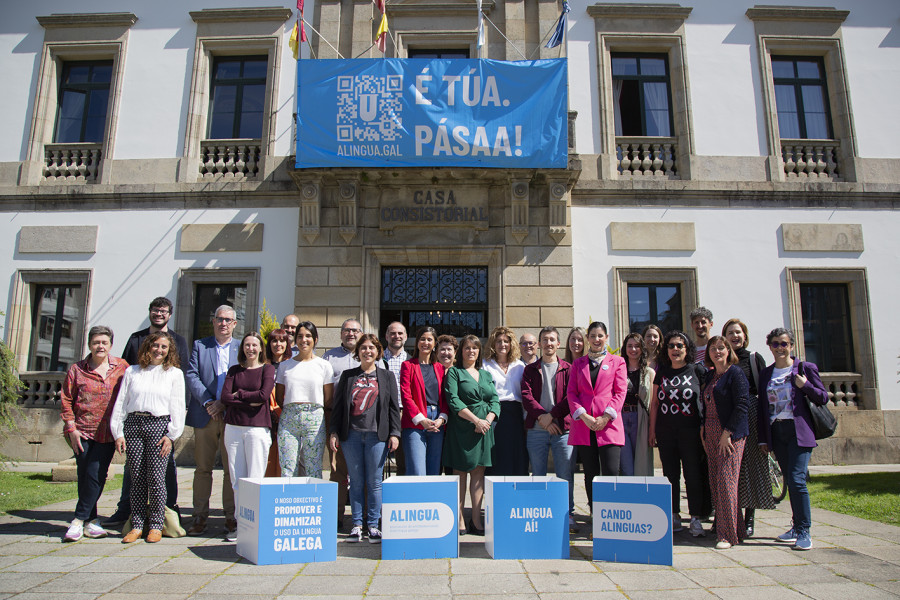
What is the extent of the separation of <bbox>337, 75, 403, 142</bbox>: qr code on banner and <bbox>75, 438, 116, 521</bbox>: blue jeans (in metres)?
6.25

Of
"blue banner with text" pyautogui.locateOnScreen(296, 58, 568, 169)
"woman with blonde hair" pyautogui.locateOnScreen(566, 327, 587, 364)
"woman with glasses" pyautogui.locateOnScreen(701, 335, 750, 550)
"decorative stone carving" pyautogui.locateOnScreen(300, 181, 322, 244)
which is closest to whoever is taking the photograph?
"woman with glasses" pyautogui.locateOnScreen(701, 335, 750, 550)

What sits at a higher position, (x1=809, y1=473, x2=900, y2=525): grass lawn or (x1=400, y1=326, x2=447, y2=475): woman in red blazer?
(x1=400, y1=326, x2=447, y2=475): woman in red blazer

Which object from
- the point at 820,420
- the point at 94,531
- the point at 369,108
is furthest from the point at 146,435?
the point at 369,108

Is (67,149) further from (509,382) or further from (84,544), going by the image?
(509,382)

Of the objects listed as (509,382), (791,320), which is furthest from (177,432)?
(791,320)

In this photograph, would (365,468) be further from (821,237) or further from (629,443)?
(821,237)

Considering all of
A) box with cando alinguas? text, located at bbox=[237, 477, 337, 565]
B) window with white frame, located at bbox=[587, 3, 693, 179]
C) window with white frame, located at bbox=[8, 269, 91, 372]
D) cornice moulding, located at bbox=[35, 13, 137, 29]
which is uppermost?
cornice moulding, located at bbox=[35, 13, 137, 29]

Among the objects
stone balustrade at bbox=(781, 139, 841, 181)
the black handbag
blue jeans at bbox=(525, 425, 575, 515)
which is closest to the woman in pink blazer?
blue jeans at bbox=(525, 425, 575, 515)

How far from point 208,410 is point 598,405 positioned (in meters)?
3.42

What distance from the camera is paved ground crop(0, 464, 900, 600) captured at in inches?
139

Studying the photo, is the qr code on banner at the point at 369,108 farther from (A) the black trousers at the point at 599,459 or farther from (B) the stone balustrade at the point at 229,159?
(A) the black trousers at the point at 599,459

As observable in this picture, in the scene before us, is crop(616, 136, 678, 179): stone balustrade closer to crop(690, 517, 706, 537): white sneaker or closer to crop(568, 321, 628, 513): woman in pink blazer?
crop(568, 321, 628, 513): woman in pink blazer

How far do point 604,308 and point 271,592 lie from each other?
7.74 metres

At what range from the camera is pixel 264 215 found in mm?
10445
